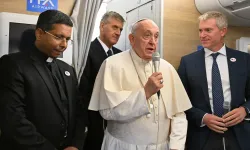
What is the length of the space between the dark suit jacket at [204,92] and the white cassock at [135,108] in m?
0.34

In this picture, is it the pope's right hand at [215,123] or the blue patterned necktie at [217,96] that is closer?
the pope's right hand at [215,123]

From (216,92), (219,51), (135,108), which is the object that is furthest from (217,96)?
(135,108)

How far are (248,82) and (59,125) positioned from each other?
1.64m

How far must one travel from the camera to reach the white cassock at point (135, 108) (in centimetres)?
191

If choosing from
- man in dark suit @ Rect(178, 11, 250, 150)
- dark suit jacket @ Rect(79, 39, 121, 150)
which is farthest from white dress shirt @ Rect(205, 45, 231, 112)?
dark suit jacket @ Rect(79, 39, 121, 150)

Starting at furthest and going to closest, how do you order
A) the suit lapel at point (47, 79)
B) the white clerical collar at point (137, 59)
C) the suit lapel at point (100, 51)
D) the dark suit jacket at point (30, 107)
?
the suit lapel at point (100, 51) → the white clerical collar at point (137, 59) → the suit lapel at point (47, 79) → the dark suit jacket at point (30, 107)

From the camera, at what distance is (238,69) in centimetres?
243

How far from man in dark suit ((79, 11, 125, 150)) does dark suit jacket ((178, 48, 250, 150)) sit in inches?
29.8

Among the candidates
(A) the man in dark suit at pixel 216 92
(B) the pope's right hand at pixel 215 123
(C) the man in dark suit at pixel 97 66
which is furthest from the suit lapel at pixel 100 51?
(B) the pope's right hand at pixel 215 123

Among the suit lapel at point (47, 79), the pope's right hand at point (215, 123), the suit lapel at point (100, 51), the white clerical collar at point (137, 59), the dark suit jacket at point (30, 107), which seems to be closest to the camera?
the dark suit jacket at point (30, 107)

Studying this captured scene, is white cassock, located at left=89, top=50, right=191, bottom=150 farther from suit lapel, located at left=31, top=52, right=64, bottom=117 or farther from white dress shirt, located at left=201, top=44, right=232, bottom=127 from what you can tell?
white dress shirt, located at left=201, top=44, right=232, bottom=127

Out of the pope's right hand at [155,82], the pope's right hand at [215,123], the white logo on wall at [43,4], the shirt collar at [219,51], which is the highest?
the white logo on wall at [43,4]

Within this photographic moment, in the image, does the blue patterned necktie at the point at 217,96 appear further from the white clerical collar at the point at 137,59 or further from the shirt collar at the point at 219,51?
the white clerical collar at the point at 137,59

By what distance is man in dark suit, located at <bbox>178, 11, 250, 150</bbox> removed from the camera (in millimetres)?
2342
